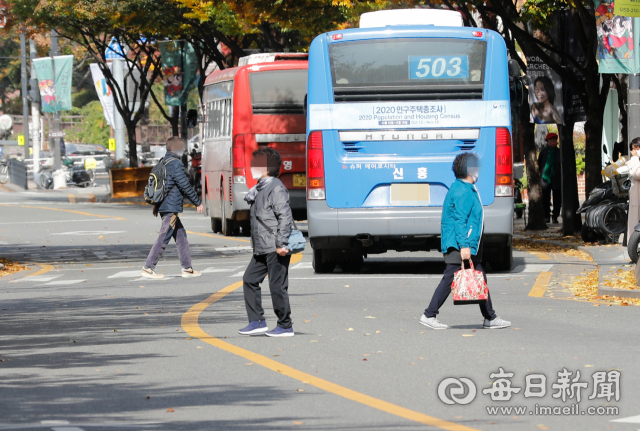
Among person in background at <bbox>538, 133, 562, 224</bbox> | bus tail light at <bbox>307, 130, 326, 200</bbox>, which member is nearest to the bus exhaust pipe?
bus tail light at <bbox>307, 130, 326, 200</bbox>

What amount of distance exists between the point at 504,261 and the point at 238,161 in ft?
26.8

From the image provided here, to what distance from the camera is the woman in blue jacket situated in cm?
976

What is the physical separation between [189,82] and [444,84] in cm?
2416

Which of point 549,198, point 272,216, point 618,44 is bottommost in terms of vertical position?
point 549,198

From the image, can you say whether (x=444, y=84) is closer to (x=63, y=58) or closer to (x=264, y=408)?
(x=264, y=408)

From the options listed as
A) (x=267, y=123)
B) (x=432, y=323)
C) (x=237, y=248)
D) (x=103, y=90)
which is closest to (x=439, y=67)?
(x=432, y=323)

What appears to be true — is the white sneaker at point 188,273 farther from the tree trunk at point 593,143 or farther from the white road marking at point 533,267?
the tree trunk at point 593,143

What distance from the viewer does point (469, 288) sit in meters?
9.59

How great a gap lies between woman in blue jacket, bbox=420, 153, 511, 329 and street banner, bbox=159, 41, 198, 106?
27.9 metres

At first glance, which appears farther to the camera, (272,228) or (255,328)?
(255,328)

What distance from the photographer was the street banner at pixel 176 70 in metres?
37.2

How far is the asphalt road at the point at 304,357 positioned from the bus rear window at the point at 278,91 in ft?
24.4

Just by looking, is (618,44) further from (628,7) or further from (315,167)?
(315,167)

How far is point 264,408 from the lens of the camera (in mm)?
6637
